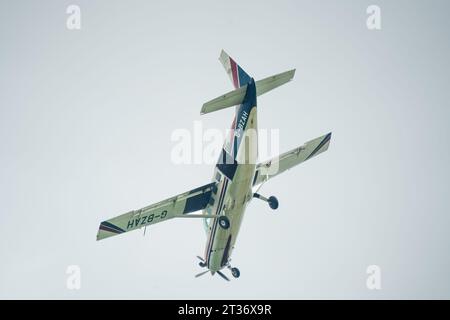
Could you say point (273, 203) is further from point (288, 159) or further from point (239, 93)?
point (239, 93)

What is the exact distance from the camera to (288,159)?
3862 cm

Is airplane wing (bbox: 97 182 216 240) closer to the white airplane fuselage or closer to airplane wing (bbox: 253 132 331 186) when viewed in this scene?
the white airplane fuselage

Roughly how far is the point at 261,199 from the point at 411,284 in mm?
41798

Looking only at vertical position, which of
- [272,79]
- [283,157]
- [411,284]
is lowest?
[411,284]

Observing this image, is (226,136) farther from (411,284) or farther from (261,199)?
(411,284)

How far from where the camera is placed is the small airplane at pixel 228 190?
32.3m

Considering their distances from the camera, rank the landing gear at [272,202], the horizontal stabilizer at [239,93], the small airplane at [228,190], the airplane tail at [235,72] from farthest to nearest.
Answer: the landing gear at [272,202]
the airplane tail at [235,72]
the small airplane at [228,190]
the horizontal stabilizer at [239,93]

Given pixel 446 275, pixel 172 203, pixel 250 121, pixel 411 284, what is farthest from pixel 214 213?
pixel 446 275

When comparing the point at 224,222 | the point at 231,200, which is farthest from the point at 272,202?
the point at 224,222

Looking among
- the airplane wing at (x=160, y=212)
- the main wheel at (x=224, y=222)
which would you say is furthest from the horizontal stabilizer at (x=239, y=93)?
the main wheel at (x=224, y=222)

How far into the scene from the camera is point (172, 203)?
113ft

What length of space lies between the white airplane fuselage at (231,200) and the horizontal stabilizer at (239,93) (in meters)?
0.91

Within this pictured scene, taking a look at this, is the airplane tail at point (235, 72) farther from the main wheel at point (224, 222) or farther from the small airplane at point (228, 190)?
the main wheel at point (224, 222)

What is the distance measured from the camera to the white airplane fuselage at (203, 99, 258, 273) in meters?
32.4
